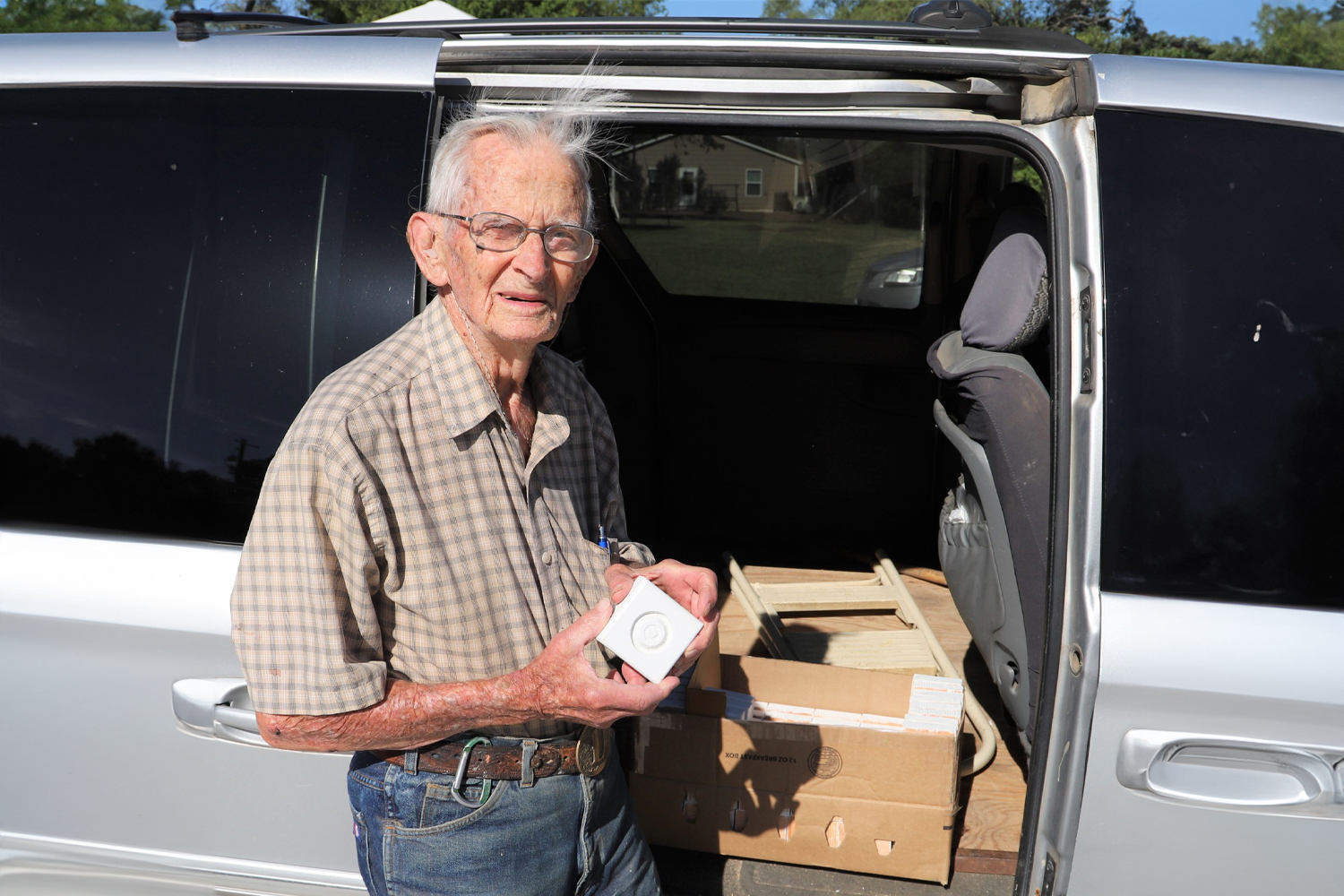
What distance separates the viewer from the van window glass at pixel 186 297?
5.48 ft

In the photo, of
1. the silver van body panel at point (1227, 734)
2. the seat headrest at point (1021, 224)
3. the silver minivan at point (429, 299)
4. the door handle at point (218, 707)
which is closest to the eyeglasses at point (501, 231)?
the silver minivan at point (429, 299)

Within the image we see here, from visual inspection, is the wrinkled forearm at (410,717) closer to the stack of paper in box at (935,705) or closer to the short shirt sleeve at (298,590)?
the short shirt sleeve at (298,590)

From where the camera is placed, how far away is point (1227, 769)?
153 cm

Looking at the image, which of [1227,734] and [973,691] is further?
[973,691]

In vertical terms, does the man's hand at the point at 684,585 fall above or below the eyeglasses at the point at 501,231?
below

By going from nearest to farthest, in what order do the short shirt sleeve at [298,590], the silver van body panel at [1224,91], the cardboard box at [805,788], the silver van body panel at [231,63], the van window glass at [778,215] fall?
the short shirt sleeve at [298,590] → the silver van body panel at [1224,91] → the silver van body panel at [231,63] → the cardboard box at [805,788] → the van window glass at [778,215]

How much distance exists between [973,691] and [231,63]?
2.62m

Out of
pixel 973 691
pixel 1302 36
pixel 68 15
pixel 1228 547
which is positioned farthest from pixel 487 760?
pixel 1302 36

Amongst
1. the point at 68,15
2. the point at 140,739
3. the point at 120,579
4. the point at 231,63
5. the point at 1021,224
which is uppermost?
the point at 68,15

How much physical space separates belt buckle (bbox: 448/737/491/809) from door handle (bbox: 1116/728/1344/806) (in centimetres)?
98

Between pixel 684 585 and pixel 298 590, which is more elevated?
pixel 298 590

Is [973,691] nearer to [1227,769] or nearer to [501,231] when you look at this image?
[1227,769]

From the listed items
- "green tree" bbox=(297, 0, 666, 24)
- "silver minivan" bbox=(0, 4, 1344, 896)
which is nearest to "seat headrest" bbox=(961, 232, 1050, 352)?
"silver minivan" bbox=(0, 4, 1344, 896)

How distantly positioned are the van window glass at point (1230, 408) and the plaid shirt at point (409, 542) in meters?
0.85
